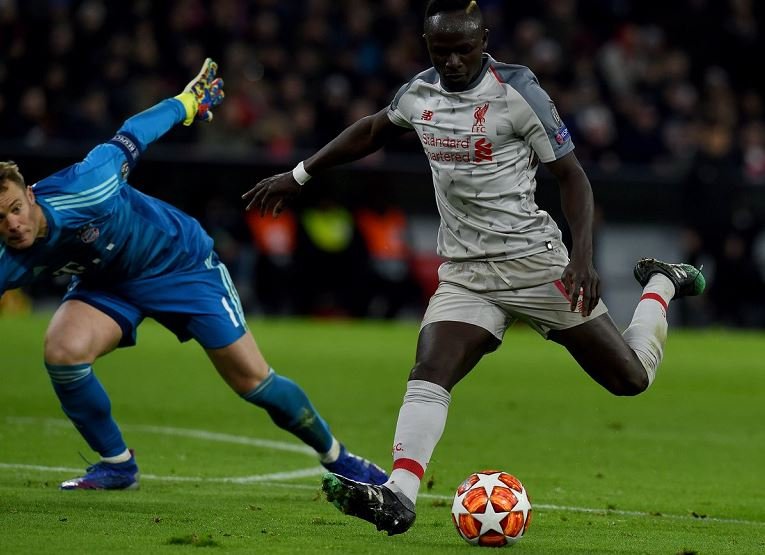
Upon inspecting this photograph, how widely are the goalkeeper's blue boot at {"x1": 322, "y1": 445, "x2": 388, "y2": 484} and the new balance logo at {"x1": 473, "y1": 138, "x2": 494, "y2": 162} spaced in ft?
6.86

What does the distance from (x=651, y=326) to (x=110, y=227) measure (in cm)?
262

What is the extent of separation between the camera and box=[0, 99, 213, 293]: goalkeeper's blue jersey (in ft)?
20.7

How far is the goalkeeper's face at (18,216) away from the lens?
19.7ft

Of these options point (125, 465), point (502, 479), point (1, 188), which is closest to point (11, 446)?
point (125, 465)

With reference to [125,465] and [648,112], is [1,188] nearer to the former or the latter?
[125,465]

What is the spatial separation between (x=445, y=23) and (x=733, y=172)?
14954 millimetres

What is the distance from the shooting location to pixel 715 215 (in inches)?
778

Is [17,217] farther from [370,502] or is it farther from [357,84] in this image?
[357,84]

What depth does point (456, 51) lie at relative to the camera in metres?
5.84

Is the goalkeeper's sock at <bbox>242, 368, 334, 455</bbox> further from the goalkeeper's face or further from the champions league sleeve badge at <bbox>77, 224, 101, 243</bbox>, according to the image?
the goalkeeper's face

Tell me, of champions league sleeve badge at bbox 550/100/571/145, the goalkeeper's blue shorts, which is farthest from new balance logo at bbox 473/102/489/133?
the goalkeeper's blue shorts

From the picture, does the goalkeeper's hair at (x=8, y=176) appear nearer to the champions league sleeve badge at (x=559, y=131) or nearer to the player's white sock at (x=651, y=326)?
the champions league sleeve badge at (x=559, y=131)

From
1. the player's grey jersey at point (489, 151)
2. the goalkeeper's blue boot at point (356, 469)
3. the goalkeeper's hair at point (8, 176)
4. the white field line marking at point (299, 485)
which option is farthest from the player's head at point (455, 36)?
the goalkeeper's blue boot at point (356, 469)

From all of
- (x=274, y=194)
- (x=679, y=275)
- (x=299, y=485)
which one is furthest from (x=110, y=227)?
(x=679, y=275)
